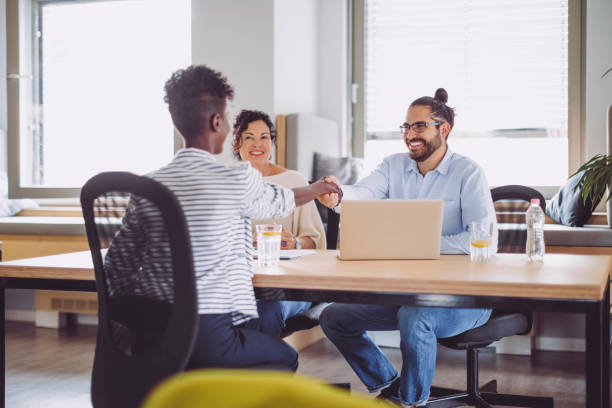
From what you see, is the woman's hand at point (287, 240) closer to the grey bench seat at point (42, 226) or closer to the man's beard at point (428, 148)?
the man's beard at point (428, 148)

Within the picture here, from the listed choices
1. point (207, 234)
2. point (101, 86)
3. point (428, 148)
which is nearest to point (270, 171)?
point (428, 148)

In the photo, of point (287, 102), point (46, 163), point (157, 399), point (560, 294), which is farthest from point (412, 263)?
point (46, 163)

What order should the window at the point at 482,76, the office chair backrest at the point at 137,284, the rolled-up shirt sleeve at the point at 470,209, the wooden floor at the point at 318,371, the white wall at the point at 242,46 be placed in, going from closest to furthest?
1. the office chair backrest at the point at 137,284
2. the rolled-up shirt sleeve at the point at 470,209
3. the wooden floor at the point at 318,371
4. the white wall at the point at 242,46
5. the window at the point at 482,76

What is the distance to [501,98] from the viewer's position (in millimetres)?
4641

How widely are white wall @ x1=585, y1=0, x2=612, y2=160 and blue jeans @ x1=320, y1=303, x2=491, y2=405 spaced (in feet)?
8.86

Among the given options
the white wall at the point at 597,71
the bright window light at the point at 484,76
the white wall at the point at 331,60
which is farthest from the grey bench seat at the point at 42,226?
the white wall at the point at 597,71

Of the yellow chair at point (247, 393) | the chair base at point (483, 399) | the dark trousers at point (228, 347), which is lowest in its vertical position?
the chair base at point (483, 399)

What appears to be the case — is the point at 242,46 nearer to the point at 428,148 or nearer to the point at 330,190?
the point at 428,148

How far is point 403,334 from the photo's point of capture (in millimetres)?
1943

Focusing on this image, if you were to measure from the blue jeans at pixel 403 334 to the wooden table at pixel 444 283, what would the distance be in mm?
184

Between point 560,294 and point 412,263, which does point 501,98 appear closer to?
point 412,263

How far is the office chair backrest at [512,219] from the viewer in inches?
98.2

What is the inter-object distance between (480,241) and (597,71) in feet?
9.71

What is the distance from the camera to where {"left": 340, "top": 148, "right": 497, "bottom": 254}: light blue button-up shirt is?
2.26 metres
